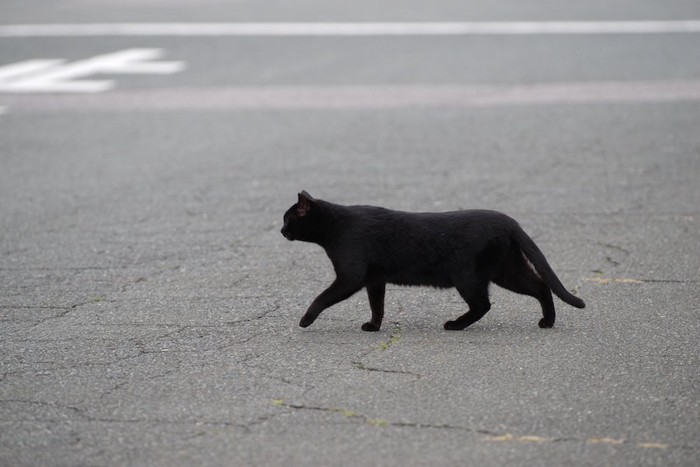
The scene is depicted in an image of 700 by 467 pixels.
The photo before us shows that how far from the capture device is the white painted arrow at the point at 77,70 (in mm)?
15562

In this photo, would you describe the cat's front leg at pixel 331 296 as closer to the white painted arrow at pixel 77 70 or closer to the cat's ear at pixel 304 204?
the cat's ear at pixel 304 204

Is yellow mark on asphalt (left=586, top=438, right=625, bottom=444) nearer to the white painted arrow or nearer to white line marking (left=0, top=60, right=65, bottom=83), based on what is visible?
the white painted arrow

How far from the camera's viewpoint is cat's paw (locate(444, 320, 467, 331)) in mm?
5633

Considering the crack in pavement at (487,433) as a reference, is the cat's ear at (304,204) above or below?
above

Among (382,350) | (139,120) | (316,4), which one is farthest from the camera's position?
(316,4)

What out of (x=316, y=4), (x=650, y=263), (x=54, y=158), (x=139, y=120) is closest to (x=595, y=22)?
(x=316, y=4)

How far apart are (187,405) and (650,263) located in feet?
11.7

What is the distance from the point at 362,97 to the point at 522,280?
29.4 feet

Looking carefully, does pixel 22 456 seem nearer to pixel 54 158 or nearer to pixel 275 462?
pixel 275 462

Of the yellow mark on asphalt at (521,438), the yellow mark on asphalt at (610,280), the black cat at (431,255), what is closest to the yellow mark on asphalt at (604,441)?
the yellow mark on asphalt at (521,438)

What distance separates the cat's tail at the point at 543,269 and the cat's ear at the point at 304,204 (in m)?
1.05

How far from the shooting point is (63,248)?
25.5 ft

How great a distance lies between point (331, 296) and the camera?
18.1 ft

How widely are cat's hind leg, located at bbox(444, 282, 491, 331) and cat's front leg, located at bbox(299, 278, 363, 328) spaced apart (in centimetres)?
53
